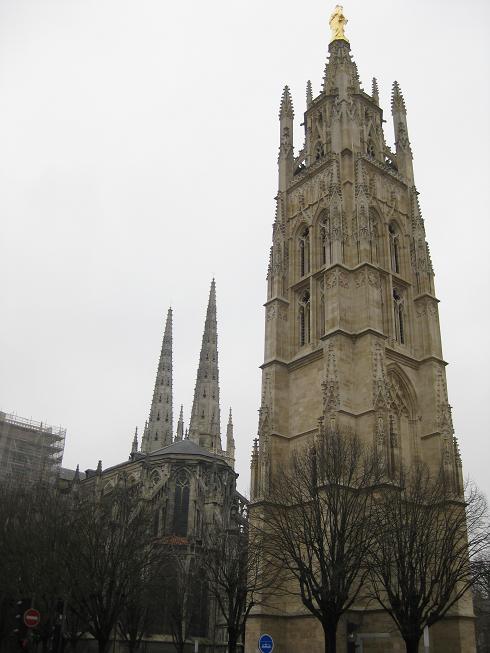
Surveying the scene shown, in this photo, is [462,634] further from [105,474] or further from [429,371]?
[105,474]

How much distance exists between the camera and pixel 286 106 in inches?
1848

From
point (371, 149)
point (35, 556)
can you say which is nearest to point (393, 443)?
point (35, 556)

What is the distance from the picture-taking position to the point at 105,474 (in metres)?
72.2

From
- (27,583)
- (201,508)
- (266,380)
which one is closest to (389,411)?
(266,380)

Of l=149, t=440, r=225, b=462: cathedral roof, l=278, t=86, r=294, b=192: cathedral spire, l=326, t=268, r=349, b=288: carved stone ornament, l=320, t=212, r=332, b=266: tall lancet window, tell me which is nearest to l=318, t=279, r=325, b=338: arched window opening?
l=320, t=212, r=332, b=266: tall lancet window

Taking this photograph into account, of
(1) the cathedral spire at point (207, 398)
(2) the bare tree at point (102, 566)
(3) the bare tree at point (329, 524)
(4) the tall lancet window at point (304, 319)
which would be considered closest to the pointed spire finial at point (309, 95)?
(4) the tall lancet window at point (304, 319)

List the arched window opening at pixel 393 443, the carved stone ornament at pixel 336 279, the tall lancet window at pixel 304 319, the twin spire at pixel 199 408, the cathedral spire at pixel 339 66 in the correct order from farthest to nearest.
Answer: the twin spire at pixel 199 408
the cathedral spire at pixel 339 66
the tall lancet window at pixel 304 319
the carved stone ornament at pixel 336 279
the arched window opening at pixel 393 443

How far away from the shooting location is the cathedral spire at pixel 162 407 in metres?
101

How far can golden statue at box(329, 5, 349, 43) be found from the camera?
147 ft

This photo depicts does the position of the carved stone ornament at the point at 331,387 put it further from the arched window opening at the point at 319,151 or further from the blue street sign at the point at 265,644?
the arched window opening at the point at 319,151

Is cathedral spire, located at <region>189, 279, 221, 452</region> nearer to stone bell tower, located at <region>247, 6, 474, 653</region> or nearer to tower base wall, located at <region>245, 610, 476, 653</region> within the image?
stone bell tower, located at <region>247, 6, 474, 653</region>

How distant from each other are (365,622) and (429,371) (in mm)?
13779

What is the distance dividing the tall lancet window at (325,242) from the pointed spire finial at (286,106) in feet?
36.7

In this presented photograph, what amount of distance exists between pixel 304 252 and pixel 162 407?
6788 cm
